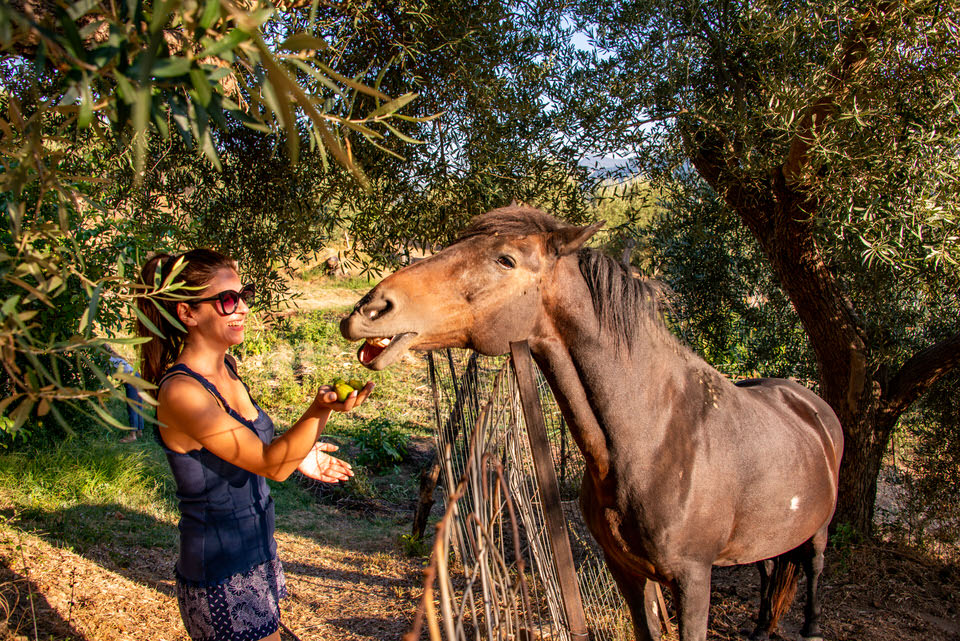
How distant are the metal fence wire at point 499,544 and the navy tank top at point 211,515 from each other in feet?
2.33

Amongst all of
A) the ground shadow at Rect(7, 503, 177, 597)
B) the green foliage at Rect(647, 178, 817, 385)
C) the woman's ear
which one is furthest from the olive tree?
the ground shadow at Rect(7, 503, 177, 597)

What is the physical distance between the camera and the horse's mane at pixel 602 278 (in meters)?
2.45

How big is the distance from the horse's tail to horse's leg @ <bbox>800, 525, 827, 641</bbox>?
0.08 m

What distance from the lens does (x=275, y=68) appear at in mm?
907

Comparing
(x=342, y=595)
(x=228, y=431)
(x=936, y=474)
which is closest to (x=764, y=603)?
(x=936, y=474)

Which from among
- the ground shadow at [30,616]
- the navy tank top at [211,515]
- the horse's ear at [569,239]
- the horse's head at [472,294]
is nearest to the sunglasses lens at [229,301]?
the navy tank top at [211,515]

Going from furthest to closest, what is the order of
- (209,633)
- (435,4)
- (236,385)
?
(435,4), (236,385), (209,633)

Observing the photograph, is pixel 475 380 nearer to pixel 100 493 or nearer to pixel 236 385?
pixel 236 385

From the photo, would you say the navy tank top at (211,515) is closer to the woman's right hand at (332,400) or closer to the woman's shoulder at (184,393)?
the woman's shoulder at (184,393)

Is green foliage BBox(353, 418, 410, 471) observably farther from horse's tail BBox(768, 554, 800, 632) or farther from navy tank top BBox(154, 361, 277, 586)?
navy tank top BBox(154, 361, 277, 586)

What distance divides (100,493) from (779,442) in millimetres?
5444

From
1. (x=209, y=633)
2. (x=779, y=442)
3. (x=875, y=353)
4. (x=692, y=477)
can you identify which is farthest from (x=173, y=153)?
(x=875, y=353)

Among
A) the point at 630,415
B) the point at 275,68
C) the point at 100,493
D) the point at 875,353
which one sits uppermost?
the point at 875,353

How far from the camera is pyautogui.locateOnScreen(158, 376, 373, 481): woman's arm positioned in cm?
188
